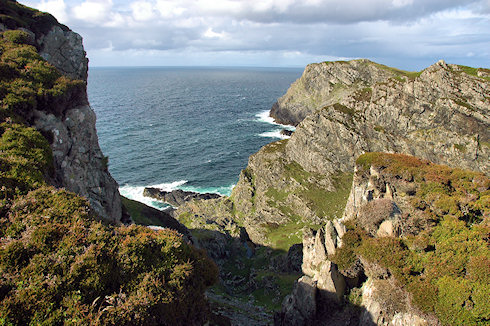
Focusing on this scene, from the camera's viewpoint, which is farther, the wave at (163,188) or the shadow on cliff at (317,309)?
the wave at (163,188)

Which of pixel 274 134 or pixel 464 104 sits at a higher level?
pixel 464 104

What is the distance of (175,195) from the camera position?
8862 cm

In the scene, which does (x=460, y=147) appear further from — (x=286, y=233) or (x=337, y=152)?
(x=286, y=233)

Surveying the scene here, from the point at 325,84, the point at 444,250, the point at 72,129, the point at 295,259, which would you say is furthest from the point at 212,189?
the point at 325,84

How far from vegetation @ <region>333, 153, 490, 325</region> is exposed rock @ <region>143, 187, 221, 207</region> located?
62.4 m

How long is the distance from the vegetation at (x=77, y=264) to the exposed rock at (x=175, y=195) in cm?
6381

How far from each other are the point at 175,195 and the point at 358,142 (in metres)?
55.9

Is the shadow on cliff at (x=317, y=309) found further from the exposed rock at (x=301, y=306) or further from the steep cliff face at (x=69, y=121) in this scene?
the steep cliff face at (x=69, y=121)

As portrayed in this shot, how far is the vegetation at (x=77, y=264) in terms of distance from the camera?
44.8ft

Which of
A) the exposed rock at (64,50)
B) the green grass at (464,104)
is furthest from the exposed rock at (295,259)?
the green grass at (464,104)

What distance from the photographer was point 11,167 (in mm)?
21594

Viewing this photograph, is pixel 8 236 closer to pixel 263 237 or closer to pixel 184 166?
pixel 263 237

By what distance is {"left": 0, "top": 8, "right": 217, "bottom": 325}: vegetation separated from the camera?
1366 centimetres

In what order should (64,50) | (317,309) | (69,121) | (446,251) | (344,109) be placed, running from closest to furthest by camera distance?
(446,251) < (317,309) < (69,121) < (64,50) < (344,109)
